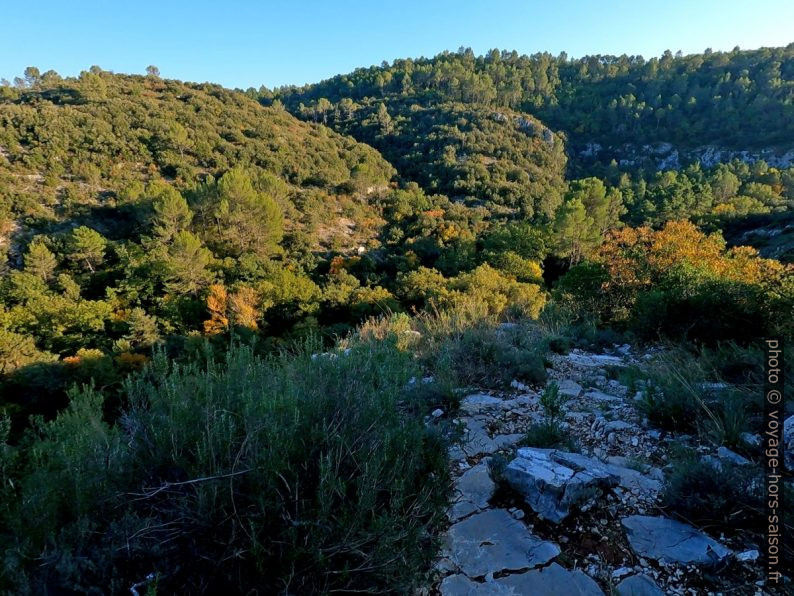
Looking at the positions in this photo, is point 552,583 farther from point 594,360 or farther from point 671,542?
point 594,360

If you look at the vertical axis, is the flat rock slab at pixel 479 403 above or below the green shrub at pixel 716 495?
below

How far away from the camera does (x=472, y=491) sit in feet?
7.28

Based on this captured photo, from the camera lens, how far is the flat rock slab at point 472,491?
2072mm

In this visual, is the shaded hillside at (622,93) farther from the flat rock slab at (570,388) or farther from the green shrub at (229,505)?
the green shrub at (229,505)

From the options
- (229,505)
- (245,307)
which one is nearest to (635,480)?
(229,505)

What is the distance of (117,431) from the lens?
2027 millimetres

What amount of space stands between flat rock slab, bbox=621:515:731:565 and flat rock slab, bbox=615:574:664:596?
0.40 ft

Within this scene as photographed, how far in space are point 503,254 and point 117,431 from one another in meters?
26.2

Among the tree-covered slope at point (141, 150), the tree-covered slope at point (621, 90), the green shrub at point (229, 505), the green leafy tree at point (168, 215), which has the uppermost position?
the tree-covered slope at point (621, 90)

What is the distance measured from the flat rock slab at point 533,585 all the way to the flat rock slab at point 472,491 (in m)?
0.37

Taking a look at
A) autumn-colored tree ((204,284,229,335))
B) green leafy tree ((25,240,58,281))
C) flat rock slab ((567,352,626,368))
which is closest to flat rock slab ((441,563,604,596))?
flat rock slab ((567,352,626,368))

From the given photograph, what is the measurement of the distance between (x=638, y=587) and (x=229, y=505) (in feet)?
5.53

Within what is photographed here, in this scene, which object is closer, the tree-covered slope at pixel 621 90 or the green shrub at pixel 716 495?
the green shrub at pixel 716 495

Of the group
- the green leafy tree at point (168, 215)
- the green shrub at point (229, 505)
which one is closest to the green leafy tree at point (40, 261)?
the green leafy tree at point (168, 215)
